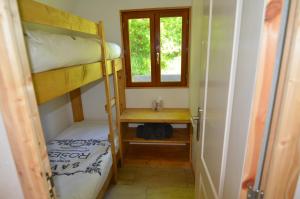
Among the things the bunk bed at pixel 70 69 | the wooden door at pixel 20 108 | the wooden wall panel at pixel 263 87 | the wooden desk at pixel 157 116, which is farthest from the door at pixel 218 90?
the wooden desk at pixel 157 116

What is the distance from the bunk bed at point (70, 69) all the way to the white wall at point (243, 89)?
841 millimetres

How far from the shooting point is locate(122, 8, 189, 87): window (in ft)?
8.08

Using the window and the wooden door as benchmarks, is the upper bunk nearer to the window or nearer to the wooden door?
the wooden door

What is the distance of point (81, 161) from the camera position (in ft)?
5.93

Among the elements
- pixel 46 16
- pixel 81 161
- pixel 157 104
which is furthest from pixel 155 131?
pixel 46 16

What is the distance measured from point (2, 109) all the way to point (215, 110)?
828mm

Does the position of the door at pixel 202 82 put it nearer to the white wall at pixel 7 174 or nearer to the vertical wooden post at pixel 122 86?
the white wall at pixel 7 174

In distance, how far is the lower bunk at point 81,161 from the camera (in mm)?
1444

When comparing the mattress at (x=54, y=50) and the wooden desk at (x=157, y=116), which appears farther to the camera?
the wooden desk at (x=157, y=116)

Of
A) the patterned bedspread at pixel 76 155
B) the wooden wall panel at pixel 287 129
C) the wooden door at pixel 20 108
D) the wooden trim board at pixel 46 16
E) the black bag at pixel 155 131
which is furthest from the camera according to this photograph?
the black bag at pixel 155 131

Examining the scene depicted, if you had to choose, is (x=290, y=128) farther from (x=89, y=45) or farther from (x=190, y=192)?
(x=190, y=192)

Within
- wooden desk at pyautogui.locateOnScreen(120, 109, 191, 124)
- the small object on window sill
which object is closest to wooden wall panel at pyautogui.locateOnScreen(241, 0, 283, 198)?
wooden desk at pyautogui.locateOnScreen(120, 109, 191, 124)

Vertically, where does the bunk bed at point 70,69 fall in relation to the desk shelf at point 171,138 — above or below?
above

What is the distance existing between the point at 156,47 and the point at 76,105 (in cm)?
148
